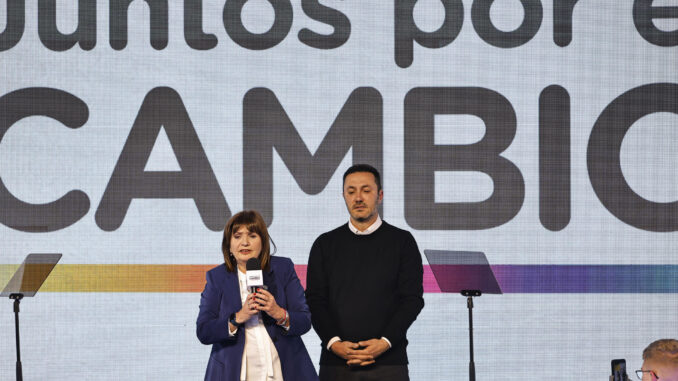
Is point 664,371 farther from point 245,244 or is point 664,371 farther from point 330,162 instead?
point 330,162

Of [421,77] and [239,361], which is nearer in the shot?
[239,361]

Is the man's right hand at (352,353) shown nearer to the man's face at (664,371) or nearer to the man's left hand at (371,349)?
the man's left hand at (371,349)

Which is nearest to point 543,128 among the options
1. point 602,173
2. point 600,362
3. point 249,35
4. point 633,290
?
point 602,173

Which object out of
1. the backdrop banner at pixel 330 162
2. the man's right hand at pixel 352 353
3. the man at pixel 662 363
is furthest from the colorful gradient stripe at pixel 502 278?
the man at pixel 662 363

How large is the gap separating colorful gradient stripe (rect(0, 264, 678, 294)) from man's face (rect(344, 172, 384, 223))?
5.18ft

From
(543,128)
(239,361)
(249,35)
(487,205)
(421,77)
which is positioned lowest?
(239,361)

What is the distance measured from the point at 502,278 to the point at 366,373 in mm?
1874

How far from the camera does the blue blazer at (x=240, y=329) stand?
2968mm

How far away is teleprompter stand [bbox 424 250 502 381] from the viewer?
13.4ft

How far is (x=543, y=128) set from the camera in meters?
4.83

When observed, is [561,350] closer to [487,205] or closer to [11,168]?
[487,205]

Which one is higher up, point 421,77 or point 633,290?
point 421,77

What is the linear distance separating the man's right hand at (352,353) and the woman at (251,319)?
0.15 meters

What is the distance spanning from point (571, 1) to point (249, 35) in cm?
214
